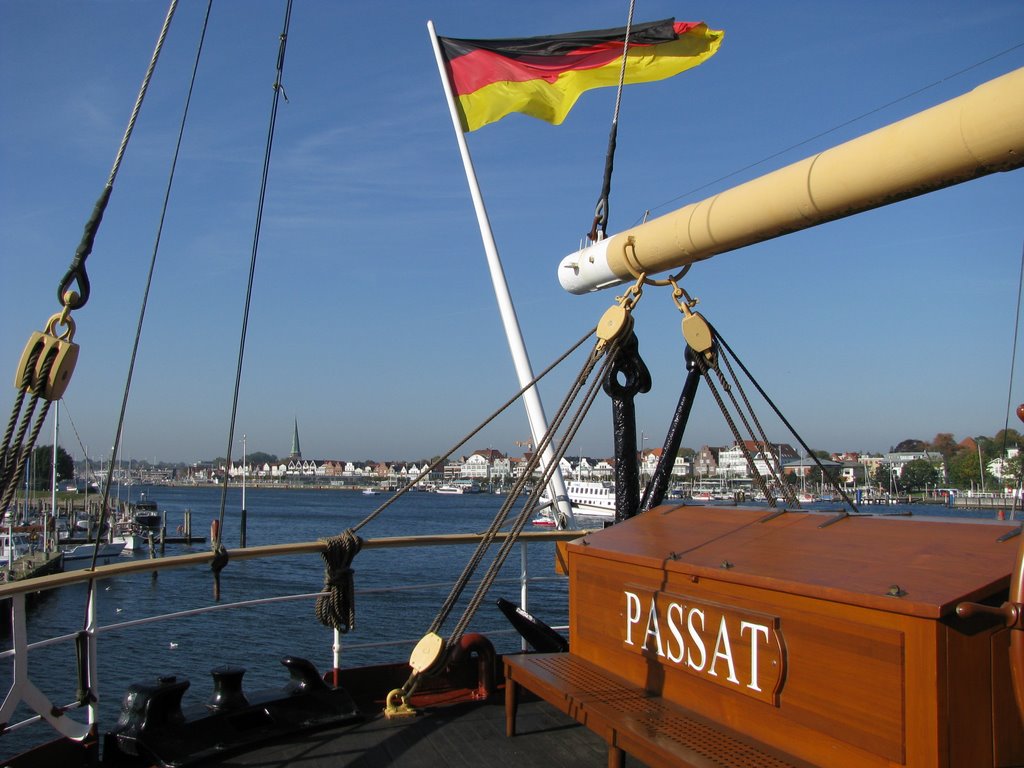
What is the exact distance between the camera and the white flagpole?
305 inches

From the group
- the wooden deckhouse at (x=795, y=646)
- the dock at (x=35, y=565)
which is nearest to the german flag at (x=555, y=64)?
the wooden deckhouse at (x=795, y=646)

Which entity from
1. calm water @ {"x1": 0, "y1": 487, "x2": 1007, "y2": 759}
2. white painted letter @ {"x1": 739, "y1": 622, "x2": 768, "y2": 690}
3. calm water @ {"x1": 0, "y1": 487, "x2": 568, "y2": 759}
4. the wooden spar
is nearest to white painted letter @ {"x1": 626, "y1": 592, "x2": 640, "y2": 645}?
white painted letter @ {"x1": 739, "y1": 622, "x2": 768, "y2": 690}

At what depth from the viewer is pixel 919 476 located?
4304 inches

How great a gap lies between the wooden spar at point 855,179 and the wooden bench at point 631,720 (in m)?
2.16

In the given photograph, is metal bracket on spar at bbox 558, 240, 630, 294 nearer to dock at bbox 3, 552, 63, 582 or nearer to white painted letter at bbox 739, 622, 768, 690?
white painted letter at bbox 739, 622, 768, 690

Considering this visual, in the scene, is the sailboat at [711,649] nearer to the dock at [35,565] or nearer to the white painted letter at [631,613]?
the white painted letter at [631,613]

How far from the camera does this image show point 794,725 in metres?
3.14

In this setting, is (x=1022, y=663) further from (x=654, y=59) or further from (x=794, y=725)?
(x=654, y=59)

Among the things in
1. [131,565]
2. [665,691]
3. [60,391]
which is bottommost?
[665,691]

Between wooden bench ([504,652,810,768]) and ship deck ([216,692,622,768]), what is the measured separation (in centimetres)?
21

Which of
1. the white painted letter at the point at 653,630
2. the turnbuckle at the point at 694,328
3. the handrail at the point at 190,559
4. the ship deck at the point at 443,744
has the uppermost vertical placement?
the turnbuckle at the point at 694,328

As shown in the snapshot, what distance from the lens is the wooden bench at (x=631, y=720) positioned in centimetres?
316

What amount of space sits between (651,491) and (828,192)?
2.79m

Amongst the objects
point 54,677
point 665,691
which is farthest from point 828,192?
point 54,677
